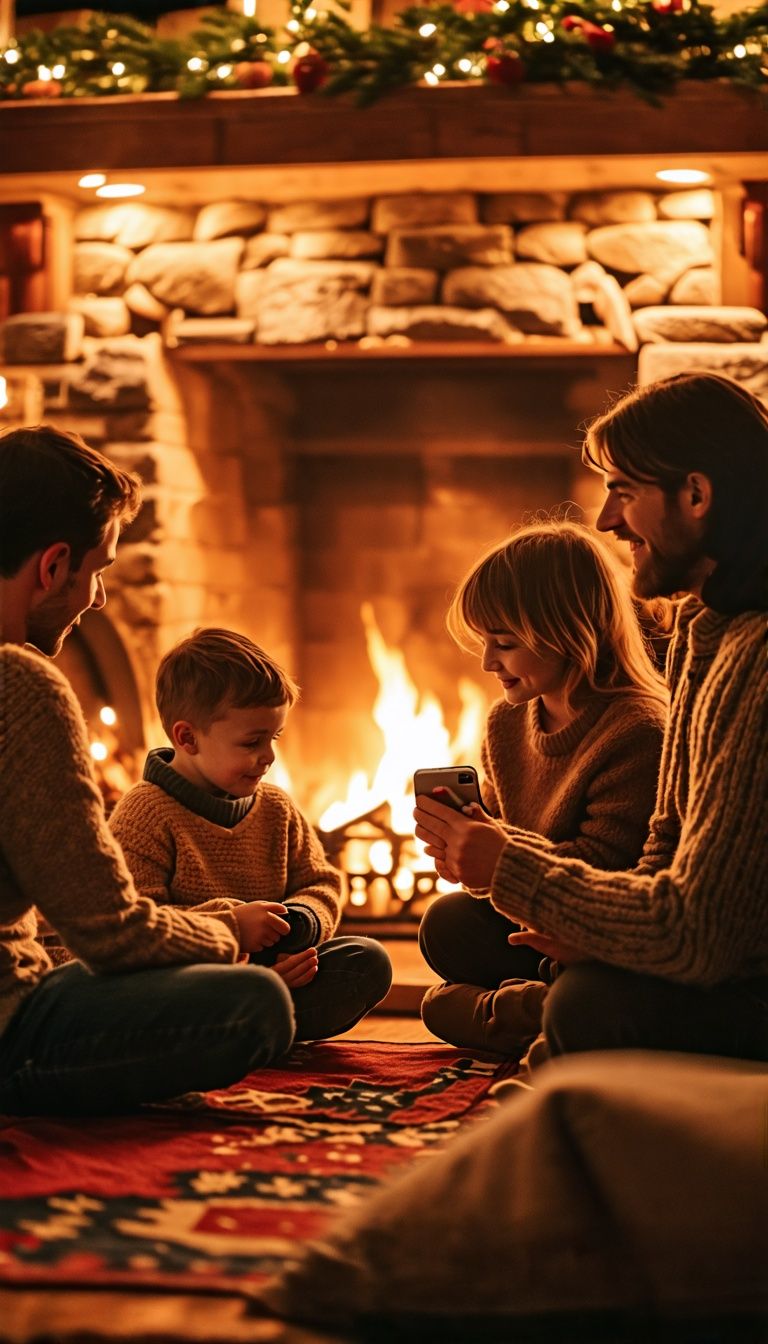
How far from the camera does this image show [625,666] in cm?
220

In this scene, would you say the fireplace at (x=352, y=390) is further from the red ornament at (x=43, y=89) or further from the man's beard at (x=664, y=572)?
the man's beard at (x=664, y=572)

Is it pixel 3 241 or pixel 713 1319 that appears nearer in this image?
pixel 713 1319

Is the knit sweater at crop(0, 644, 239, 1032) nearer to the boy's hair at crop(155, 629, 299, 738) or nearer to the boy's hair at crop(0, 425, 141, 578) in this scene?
the boy's hair at crop(0, 425, 141, 578)

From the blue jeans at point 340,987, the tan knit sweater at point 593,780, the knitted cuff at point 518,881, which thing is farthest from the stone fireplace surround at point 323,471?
the knitted cuff at point 518,881

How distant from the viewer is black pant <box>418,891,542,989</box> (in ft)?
7.33

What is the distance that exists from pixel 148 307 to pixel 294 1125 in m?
1.83

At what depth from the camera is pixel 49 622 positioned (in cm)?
187

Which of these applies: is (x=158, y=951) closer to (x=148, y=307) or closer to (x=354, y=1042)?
(x=354, y=1042)

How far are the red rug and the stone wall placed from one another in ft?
4.74

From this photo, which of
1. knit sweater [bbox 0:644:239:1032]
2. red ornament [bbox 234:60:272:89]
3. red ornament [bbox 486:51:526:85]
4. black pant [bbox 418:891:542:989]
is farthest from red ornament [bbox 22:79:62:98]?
black pant [bbox 418:891:542:989]

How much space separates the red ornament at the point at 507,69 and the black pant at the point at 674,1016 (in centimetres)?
172

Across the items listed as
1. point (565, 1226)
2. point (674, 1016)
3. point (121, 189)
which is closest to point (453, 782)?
point (674, 1016)

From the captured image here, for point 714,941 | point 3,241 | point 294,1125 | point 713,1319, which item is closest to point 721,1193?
point 713,1319

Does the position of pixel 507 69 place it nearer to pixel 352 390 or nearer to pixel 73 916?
pixel 352 390
